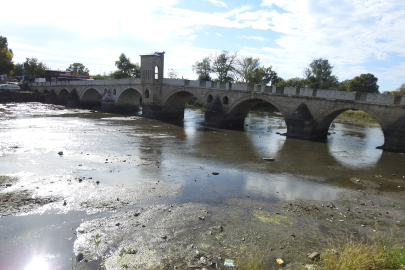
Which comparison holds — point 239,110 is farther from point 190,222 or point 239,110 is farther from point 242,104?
point 190,222

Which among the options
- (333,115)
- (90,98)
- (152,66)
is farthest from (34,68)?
(333,115)

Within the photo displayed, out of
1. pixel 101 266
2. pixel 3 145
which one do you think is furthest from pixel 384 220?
pixel 3 145

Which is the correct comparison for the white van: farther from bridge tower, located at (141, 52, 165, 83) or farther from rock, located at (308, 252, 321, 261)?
rock, located at (308, 252, 321, 261)

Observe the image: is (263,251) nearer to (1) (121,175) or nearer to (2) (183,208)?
(2) (183,208)

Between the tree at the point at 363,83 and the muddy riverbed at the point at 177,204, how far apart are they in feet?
123

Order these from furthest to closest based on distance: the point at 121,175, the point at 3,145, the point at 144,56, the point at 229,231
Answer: the point at 144,56, the point at 3,145, the point at 121,175, the point at 229,231

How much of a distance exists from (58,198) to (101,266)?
3662 mm

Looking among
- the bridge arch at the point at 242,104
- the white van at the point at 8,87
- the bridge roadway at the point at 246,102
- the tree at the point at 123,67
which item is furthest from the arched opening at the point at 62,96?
the bridge arch at the point at 242,104

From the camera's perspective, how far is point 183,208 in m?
7.48

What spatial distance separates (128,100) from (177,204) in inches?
1348

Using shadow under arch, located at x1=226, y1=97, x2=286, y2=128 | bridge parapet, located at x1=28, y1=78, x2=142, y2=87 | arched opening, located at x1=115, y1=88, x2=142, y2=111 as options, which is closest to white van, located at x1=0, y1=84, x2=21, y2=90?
bridge parapet, located at x1=28, y1=78, x2=142, y2=87

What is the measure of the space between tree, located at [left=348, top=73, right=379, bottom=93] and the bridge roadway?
2962 centimetres

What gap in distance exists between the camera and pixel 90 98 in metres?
46.3

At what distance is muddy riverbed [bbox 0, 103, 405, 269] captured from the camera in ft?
17.8
